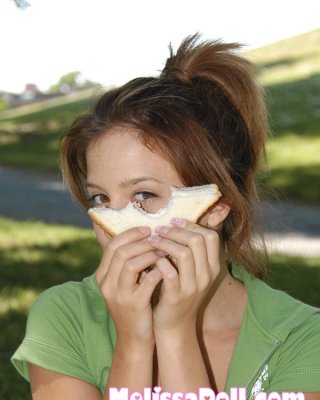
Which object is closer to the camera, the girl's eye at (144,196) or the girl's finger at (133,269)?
the girl's finger at (133,269)

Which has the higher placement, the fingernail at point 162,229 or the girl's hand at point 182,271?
the fingernail at point 162,229

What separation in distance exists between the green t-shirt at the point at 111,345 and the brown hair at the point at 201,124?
47cm

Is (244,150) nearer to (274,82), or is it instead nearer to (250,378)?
(250,378)

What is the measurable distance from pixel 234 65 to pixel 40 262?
5.14 metres

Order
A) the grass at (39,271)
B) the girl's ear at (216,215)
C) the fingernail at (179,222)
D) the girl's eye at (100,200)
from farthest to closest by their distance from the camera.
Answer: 1. the grass at (39,271)
2. the girl's ear at (216,215)
3. the girl's eye at (100,200)
4. the fingernail at (179,222)

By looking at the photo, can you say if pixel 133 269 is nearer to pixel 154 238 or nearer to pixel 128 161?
pixel 154 238

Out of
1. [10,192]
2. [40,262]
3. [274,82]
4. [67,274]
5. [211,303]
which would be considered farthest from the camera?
[274,82]

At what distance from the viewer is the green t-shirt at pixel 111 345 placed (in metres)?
2.49

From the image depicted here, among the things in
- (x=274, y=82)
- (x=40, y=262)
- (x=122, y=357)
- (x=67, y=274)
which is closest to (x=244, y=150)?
(x=122, y=357)

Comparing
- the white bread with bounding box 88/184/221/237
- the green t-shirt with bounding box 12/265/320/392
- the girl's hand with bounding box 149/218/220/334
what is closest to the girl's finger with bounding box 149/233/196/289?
the girl's hand with bounding box 149/218/220/334

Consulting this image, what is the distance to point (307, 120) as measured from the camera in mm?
18953

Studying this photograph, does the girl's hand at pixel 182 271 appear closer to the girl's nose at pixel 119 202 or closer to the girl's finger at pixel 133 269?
the girl's finger at pixel 133 269

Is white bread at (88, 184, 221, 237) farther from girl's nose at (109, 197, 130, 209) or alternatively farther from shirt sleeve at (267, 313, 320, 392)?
shirt sleeve at (267, 313, 320, 392)

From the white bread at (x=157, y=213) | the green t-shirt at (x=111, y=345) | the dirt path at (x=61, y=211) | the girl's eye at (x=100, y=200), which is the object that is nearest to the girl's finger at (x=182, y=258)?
the white bread at (x=157, y=213)
